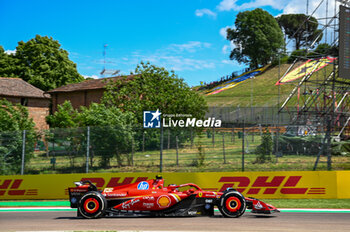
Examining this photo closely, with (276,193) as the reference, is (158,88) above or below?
above

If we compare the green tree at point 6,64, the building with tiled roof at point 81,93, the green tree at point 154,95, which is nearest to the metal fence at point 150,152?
the green tree at point 154,95

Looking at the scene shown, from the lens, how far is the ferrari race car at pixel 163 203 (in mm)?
9836

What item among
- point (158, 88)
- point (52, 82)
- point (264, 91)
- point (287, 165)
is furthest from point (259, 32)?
point (287, 165)

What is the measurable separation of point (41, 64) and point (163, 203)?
49.4m

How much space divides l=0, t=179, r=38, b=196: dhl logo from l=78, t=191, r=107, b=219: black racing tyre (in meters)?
5.96

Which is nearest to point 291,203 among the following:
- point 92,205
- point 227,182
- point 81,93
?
point 227,182

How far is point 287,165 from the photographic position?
16797 millimetres

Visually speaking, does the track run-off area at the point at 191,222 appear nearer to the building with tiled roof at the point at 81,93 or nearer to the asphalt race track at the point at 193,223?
the asphalt race track at the point at 193,223

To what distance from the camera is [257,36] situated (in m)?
81.4

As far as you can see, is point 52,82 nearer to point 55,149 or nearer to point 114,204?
point 55,149

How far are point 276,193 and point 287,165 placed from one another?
3214 millimetres

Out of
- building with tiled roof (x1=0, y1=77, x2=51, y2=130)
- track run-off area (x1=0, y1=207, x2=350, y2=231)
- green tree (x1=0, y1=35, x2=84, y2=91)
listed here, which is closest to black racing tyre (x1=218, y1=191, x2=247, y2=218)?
track run-off area (x1=0, y1=207, x2=350, y2=231)

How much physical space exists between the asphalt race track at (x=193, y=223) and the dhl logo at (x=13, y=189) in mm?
4433

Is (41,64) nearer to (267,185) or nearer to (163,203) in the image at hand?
(267,185)
